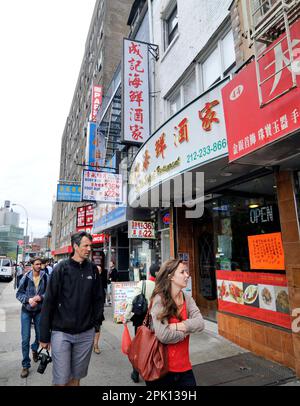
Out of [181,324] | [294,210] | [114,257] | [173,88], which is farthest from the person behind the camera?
[114,257]

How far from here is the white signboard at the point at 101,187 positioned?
1130 cm

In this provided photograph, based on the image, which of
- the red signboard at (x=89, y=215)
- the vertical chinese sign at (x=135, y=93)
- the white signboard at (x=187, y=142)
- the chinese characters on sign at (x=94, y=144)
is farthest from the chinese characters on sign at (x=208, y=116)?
the red signboard at (x=89, y=215)

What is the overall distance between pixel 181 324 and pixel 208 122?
3.63 metres

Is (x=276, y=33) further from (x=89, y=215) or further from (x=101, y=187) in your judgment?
(x=89, y=215)

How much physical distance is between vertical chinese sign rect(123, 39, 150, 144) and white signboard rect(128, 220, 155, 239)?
2.76 meters

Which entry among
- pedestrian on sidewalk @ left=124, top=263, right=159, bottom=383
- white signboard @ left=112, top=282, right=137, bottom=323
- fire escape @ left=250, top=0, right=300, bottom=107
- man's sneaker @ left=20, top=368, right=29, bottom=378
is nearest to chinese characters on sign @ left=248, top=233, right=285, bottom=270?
pedestrian on sidewalk @ left=124, top=263, right=159, bottom=383

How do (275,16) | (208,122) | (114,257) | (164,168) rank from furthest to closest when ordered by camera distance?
1. (114,257)
2. (164,168)
3. (208,122)
4. (275,16)

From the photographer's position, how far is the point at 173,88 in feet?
31.3

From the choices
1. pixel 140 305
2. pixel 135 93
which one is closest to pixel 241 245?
pixel 140 305

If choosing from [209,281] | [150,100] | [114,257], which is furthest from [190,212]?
[114,257]

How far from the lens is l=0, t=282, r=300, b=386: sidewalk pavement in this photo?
4277 mm

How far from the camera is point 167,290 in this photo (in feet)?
8.76

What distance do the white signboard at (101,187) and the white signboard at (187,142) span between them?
12.3 feet

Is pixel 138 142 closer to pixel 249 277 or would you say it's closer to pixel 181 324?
pixel 249 277
